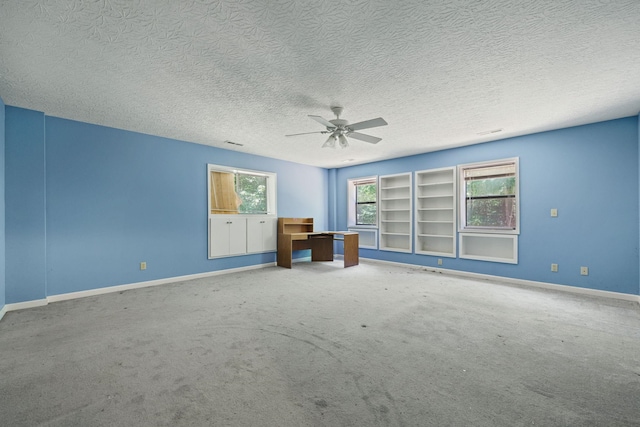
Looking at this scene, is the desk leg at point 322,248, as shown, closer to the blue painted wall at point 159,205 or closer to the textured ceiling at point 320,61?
the blue painted wall at point 159,205

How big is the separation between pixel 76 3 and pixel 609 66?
4279 millimetres

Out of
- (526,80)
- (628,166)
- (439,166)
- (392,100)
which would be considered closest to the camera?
(526,80)

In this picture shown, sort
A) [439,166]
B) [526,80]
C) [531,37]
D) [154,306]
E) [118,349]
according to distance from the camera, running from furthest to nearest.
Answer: [439,166] < [154,306] < [526,80] < [118,349] < [531,37]

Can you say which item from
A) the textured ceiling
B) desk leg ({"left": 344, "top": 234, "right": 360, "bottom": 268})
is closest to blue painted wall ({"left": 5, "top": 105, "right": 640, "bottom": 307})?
the textured ceiling

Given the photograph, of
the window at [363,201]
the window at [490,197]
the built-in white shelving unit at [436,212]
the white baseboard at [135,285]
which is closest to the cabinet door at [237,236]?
the white baseboard at [135,285]

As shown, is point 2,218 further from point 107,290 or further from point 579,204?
point 579,204

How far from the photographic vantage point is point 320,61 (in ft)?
7.87

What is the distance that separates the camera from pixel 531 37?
2.07 m

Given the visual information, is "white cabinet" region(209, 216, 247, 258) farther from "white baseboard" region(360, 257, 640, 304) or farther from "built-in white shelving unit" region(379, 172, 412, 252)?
"white baseboard" region(360, 257, 640, 304)

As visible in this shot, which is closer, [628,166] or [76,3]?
[76,3]

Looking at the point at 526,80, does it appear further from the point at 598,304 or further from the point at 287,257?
the point at 287,257

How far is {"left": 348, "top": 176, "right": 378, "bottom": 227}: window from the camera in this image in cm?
707

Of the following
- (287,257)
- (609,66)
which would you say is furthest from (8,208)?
(609,66)

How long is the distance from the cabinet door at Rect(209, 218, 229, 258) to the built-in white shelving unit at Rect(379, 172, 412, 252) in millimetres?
3595
